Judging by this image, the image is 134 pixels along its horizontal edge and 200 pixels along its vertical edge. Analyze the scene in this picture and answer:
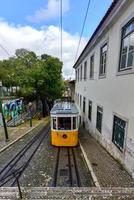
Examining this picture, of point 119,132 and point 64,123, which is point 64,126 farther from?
point 119,132

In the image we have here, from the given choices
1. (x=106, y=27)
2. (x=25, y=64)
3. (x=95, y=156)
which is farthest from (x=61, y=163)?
(x=25, y=64)

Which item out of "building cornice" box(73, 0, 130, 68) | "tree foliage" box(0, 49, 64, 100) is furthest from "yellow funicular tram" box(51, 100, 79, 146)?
"tree foliage" box(0, 49, 64, 100)

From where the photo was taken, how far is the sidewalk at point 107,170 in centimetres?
482

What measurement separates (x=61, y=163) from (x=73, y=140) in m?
2.09

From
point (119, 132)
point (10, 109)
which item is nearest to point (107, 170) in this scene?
point (119, 132)

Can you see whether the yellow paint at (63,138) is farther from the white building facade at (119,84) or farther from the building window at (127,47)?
the building window at (127,47)

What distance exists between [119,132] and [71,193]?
304 centimetres

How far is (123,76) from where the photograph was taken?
5.70 metres

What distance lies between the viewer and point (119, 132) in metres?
6.16

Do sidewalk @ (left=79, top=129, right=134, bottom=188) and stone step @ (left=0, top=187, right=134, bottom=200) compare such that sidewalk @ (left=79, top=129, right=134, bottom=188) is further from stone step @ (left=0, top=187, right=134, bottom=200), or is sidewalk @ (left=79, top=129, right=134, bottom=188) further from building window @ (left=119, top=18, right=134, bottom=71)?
building window @ (left=119, top=18, right=134, bottom=71)

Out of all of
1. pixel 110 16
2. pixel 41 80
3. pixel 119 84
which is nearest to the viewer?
pixel 119 84

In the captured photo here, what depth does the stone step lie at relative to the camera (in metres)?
4.11

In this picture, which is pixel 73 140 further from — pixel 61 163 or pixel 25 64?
pixel 25 64

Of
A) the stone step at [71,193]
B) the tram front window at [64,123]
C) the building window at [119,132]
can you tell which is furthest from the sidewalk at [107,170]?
the tram front window at [64,123]
